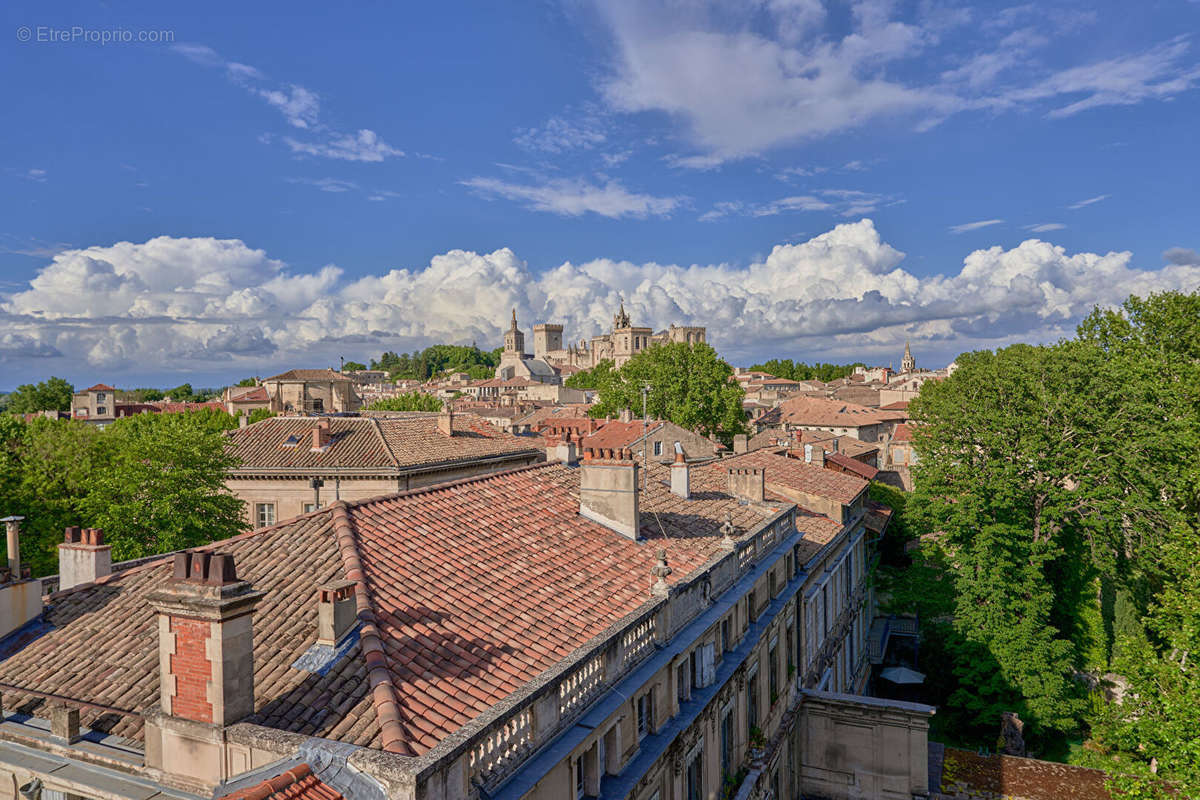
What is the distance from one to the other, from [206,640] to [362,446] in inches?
1059

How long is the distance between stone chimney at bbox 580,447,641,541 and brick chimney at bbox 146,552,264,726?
8.47 meters

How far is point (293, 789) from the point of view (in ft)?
21.3

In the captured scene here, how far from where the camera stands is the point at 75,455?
121ft

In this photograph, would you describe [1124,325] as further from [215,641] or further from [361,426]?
[215,641]

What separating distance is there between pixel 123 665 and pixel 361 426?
25.7m

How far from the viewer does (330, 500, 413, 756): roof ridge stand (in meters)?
7.37

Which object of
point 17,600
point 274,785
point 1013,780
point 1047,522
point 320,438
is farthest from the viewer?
point 320,438

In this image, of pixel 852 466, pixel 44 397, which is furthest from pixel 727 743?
pixel 44 397

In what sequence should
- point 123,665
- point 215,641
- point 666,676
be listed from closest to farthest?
point 215,641 → point 123,665 → point 666,676

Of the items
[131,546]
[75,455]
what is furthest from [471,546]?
[75,455]

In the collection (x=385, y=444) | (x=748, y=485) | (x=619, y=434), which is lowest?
(x=619, y=434)

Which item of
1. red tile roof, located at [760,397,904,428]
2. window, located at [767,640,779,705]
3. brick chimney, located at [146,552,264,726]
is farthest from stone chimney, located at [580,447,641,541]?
red tile roof, located at [760,397,904,428]

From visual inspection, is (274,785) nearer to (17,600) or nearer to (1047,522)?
(17,600)

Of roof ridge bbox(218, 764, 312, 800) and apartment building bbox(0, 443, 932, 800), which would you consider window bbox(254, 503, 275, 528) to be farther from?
roof ridge bbox(218, 764, 312, 800)
